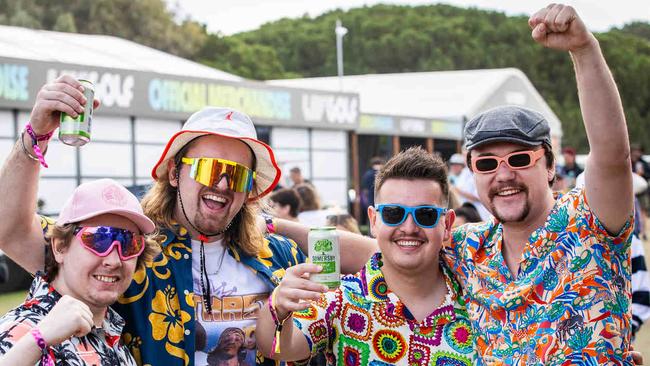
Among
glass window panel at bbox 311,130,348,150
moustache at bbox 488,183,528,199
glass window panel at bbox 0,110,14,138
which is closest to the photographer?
moustache at bbox 488,183,528,199

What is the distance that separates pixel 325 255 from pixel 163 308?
0.71m

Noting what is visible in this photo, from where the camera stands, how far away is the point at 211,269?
10.8 feet

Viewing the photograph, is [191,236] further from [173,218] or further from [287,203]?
[287,203]

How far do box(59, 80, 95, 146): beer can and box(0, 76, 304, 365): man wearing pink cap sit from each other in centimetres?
6

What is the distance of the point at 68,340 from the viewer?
2.66 metres

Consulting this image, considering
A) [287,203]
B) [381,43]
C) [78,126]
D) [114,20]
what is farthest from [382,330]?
[381,43]

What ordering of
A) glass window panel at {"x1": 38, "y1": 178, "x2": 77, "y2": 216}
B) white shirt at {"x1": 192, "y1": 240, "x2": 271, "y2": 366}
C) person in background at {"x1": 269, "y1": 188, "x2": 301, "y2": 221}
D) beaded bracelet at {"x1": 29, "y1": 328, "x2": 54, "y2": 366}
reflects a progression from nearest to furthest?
1. beaded bracelet at {"x1": 29, "y1": 328, "x2": 54, "y2": 366}
2. white shirt at {"x1": 192, "y1": 240, "x2": 271, "y2": 366}
3. person in background at {"x1": 269, "y1": 188, "x2": 301, "y2": 221}
4. glass window panel at {"x1": 38, "y1": 178, "x2": 77, "y2": 216}

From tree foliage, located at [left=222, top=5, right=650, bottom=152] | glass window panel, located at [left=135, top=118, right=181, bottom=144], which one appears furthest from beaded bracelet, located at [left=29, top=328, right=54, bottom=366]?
tree foliage, located at [left=222, top=5, right=650, bottom=152]

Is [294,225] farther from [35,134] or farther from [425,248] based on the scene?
[35,134]

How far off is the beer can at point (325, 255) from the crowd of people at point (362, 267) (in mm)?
38

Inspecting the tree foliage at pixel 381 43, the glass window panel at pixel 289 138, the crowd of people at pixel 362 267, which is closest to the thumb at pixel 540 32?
the crowd of people at pixel 362 267

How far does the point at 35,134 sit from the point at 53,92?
17 centimetres

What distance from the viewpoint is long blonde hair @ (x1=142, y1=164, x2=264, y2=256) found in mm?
3303

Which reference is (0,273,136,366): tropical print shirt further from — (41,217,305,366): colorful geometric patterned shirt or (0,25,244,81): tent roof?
(0,25,244,81): tent roof
